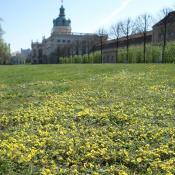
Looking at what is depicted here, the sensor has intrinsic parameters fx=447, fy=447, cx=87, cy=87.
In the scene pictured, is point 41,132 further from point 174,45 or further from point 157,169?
point 174,45

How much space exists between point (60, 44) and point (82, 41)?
56.6m

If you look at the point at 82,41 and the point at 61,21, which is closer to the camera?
the point at 82,41

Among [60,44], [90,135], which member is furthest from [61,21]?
[90,135]

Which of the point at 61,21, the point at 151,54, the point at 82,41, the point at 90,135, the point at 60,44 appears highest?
the point at 61,21

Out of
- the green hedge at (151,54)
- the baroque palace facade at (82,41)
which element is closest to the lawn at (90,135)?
the green hedge at (151,54)

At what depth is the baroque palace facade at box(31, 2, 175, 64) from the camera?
77.8 m

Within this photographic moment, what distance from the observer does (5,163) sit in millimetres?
6594

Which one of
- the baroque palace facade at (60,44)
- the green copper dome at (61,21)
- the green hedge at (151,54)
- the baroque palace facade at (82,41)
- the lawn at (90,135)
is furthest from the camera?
the green copper dome at (61,21)

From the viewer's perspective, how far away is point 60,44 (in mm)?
163000

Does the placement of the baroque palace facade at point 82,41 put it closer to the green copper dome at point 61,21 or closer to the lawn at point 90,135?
the green copper dome at point 61,21

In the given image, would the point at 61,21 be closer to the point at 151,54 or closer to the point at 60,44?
the point at 60,44

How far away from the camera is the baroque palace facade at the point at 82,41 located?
7775 centimetres

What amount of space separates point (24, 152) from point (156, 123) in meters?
3.22

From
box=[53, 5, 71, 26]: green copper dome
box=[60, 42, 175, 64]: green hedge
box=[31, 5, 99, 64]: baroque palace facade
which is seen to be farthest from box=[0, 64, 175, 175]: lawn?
box=[53, 5, 71, 26]: green copper dome
